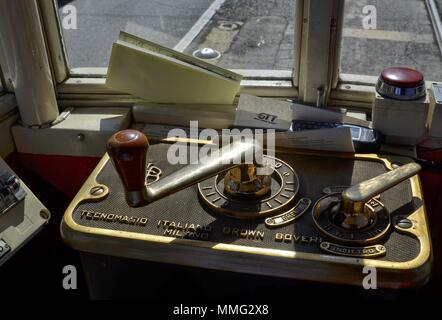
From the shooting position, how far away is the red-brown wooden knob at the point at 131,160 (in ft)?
2.67

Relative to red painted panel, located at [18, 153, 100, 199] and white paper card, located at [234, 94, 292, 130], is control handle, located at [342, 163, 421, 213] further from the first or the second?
red painted panel, located at [18, 153, 100, 199]

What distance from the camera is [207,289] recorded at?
95 cm

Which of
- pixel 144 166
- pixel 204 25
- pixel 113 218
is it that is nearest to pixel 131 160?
pixel 144 166

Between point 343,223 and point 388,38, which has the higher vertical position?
point 388,38

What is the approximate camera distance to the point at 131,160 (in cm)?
82

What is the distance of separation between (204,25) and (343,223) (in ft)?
2.02

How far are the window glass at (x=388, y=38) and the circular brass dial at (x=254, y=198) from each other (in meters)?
0.38

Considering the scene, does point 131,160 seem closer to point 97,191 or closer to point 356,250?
point 97,191

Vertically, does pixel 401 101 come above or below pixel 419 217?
above

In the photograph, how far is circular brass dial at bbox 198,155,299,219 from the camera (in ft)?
3.08

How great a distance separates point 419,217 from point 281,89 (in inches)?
19.3

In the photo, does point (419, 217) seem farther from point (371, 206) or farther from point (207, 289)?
Answer: point (207, 289)

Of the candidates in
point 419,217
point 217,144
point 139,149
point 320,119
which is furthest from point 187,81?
point 419,217

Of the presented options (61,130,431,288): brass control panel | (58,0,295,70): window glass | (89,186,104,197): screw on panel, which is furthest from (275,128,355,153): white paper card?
(89,186,104,197): screw on panel
